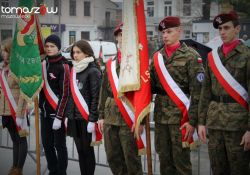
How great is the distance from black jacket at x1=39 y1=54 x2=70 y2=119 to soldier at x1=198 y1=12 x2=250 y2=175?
177cm

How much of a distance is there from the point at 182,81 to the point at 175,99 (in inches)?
6.7

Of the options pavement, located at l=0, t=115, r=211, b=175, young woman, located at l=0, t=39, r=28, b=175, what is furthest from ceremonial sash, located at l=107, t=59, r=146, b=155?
pavement, located at l=0, t=115, r=211, b=175

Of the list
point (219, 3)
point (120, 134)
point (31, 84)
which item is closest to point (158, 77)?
point (120, 134)

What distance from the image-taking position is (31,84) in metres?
5.05

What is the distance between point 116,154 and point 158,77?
2.76 feet

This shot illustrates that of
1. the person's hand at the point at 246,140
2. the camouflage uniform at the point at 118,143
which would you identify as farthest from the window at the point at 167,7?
the person's hand at the point at 246,140

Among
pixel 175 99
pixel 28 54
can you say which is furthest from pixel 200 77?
pixel 28 54

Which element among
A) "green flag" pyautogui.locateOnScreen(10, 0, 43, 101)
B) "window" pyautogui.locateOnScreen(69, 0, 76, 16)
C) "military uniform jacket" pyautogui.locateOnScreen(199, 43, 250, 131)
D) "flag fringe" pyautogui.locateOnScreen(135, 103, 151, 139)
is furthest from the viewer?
"window" pyautogui.locateOnScreen(69, 0, 76, 16)

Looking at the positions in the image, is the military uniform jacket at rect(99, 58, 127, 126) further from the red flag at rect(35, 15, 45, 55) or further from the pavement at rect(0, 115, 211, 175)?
the pavement at rect(0, 115, 211, 175)

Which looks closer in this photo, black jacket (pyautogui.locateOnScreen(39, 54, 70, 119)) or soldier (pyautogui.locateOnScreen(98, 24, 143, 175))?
soldier (pyautogui.locateOnScreen(98, 24, 143, 175))

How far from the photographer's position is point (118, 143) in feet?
14.3

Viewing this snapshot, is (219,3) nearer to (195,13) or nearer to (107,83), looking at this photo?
(195,13)

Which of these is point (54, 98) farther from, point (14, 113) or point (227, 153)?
point (227, 153)

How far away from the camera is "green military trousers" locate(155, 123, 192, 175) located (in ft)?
13.0
